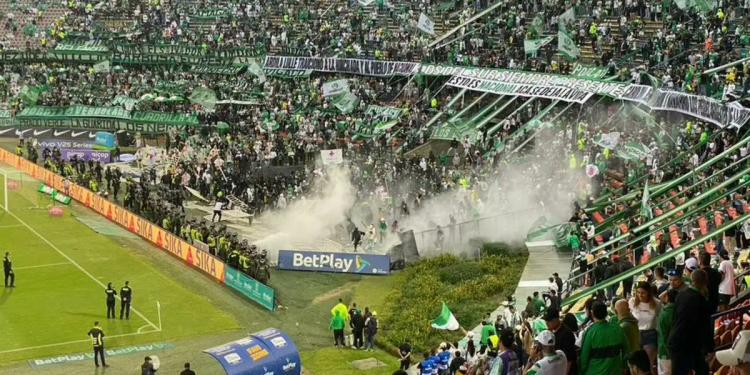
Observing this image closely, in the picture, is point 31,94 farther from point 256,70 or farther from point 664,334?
point 664,334

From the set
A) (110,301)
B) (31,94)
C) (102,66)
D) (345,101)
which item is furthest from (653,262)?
(102,66)

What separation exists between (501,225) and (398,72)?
23.7m

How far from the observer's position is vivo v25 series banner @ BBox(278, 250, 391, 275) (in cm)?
4262

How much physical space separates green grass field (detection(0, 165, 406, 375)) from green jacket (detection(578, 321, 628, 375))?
63.2 ft

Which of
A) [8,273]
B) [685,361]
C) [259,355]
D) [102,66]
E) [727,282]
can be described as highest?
[685,361]

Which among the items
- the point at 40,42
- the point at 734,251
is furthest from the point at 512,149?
the point at 40,42

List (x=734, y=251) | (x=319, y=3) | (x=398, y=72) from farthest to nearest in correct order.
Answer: (x=319, y=3), (x=398, y=72), (x=734, y=251)

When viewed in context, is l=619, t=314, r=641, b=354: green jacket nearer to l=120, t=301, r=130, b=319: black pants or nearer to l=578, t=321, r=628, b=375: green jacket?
l=578, t=321, r=628, b=375: green jacket

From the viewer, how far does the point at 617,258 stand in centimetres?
3052

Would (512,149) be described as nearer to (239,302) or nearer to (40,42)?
(239,302)

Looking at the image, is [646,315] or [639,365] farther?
[646,315]

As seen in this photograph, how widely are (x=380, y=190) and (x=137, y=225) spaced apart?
1083 cm

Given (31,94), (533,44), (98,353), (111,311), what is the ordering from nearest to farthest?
(98,353) < (111,311) < (533,44) < (31,94)

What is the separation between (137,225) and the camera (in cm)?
5022
